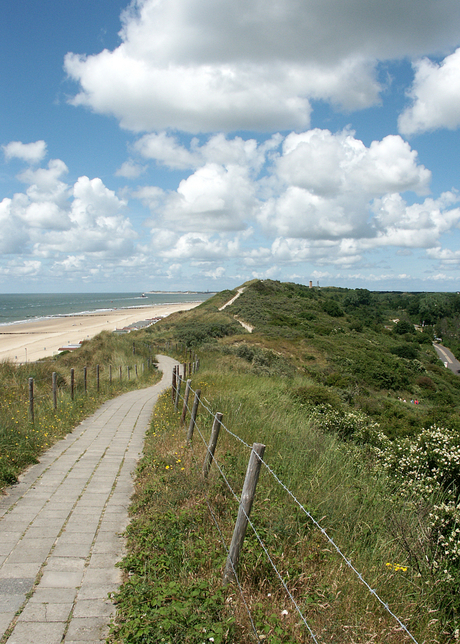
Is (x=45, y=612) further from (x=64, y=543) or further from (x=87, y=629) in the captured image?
(x=64, y=543)

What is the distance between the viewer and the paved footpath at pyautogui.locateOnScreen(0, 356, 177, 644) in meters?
2.94

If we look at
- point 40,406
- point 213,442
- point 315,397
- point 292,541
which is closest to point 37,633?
point 292,541

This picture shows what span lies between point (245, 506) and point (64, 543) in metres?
2.21

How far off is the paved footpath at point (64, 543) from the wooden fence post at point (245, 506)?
950 millimetres

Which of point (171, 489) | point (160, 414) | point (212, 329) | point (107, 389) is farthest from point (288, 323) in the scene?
point (171, 489)

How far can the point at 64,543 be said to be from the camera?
4.02 meters

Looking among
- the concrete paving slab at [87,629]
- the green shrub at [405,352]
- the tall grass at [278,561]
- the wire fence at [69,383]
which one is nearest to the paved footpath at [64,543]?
the concrete paving slab at [87,629]

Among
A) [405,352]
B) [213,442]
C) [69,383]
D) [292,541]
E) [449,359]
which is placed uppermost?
[213,442]

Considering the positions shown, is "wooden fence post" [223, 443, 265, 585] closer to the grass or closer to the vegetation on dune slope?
the vegetation on dune slope

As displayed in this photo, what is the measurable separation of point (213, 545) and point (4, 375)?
490 inches

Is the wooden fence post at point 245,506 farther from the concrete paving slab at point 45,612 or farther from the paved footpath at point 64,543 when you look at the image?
the concrete paving slab at point 45,612

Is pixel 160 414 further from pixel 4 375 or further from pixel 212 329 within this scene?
pixel 212 329

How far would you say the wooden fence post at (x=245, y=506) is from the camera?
9.40ft

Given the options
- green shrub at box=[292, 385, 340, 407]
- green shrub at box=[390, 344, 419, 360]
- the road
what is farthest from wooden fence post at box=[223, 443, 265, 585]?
the road
